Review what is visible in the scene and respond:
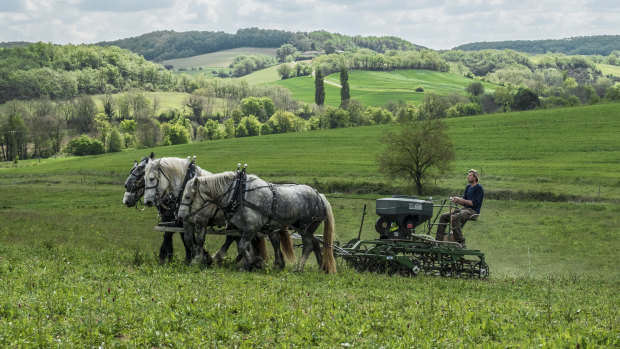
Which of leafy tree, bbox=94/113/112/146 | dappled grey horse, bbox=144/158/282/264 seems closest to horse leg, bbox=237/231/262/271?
dappled grey horse, bbox=144/158/282/264

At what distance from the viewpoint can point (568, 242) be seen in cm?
2555

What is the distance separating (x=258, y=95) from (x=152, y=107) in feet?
98.4

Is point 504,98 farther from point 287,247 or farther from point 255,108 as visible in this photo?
point 287,247

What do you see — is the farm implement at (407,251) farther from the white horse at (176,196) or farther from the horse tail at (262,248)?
the white horse at (176,196)

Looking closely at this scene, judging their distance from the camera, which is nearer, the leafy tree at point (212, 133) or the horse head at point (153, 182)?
the horse head at point (153, 182)

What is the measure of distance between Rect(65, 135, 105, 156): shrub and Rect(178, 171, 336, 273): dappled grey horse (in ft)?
316

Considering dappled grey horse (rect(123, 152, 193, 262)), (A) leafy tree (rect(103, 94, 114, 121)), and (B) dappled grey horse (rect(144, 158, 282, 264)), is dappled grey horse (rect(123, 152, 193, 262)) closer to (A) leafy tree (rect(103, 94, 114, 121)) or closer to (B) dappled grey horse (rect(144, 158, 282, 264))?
(B) dappled grey horse (rect(144, 158, 282, 264))

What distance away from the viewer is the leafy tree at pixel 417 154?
4747 cm

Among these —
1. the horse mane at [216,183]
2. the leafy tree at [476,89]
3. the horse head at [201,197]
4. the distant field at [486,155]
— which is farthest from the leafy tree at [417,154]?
the leafy tree at [476,89]

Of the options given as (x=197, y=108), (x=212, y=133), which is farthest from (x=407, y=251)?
(x=197, y=108)

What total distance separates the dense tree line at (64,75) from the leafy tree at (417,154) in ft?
445

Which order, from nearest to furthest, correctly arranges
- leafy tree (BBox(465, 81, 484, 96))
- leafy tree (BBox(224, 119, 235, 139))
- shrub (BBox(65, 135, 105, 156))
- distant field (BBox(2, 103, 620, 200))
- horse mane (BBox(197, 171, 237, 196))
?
horse mane (BBox(197, 171, 237, 196)) → distant field (BBox(2, 103, 620, 200)) → shrub (BBox(65, 135, 105, 156)) → leafy tree (BBox(224, 119, 235, 139)) → leafy tree (BBox(465, 81, 484, 96))

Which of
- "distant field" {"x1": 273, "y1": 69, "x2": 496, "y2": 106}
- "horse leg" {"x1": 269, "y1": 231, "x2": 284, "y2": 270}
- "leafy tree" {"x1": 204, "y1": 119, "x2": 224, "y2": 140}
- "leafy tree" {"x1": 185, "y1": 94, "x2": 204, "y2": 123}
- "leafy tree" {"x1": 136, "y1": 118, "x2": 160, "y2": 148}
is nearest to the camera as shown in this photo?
"horse leg" {"x1": 269, "y1": 231, "x2": 284, "y2": 270}

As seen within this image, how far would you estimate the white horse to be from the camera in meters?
15.3
